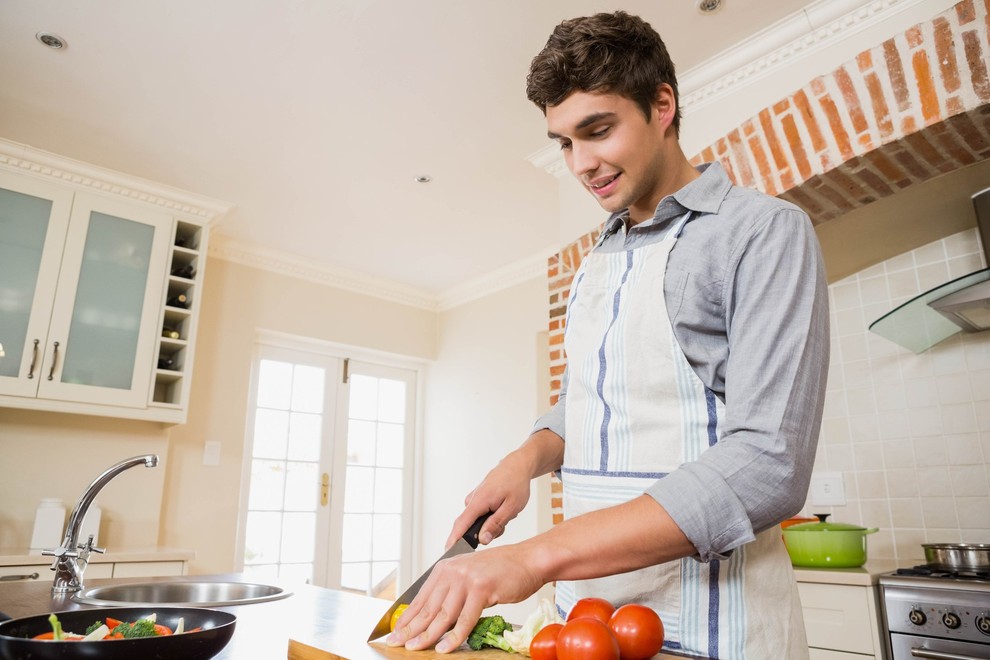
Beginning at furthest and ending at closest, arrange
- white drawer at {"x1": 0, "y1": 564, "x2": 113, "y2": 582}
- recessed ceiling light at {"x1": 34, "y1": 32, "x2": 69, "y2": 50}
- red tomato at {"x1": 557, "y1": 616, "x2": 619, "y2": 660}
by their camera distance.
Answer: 1. white drawer at {"x1": 0, "y1": 564, "x2": 113, "y2": 582}
2. recessed ceiling light at {"x1": 34, "y1": 32, "x2": 69, "y2": 50}
3. red tomato at {"x1": 557, "y1": 616, "x2": 619, "y2": 660}

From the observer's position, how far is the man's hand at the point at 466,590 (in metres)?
0.67

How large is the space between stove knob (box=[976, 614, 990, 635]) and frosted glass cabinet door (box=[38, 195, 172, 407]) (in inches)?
139

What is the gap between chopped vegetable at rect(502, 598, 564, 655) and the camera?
30.3 inches

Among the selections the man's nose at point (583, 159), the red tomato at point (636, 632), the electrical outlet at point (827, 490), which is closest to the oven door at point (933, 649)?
the electrical outlet at point (827, 490)

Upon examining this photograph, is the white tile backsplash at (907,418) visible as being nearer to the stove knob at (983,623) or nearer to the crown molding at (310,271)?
the stove knob at (983,623)

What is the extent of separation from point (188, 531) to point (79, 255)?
1688mm

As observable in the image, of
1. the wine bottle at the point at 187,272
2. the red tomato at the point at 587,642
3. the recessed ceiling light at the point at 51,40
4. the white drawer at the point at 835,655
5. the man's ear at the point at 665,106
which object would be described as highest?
the recessed ceiling light at the point at 51,40

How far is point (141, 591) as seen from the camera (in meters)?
1.54

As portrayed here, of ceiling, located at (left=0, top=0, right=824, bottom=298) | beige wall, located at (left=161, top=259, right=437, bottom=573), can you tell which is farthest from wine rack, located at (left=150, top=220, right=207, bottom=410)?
beige wall, located at (left=161, top=259, right=437, bottom=573)

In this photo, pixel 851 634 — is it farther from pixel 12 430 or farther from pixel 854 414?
pixel 12 430

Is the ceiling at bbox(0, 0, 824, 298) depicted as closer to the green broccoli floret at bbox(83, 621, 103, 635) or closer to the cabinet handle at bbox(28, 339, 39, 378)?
the cabinet handle at bbox(28, 339, 39, 378)

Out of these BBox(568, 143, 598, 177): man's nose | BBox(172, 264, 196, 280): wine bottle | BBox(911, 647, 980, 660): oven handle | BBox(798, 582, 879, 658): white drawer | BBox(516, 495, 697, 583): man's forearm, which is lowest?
BBox(911, 647, 980, 660): oven handle

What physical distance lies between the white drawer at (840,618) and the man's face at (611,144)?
1.68 m

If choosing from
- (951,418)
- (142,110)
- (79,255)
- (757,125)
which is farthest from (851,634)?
(79,255)
